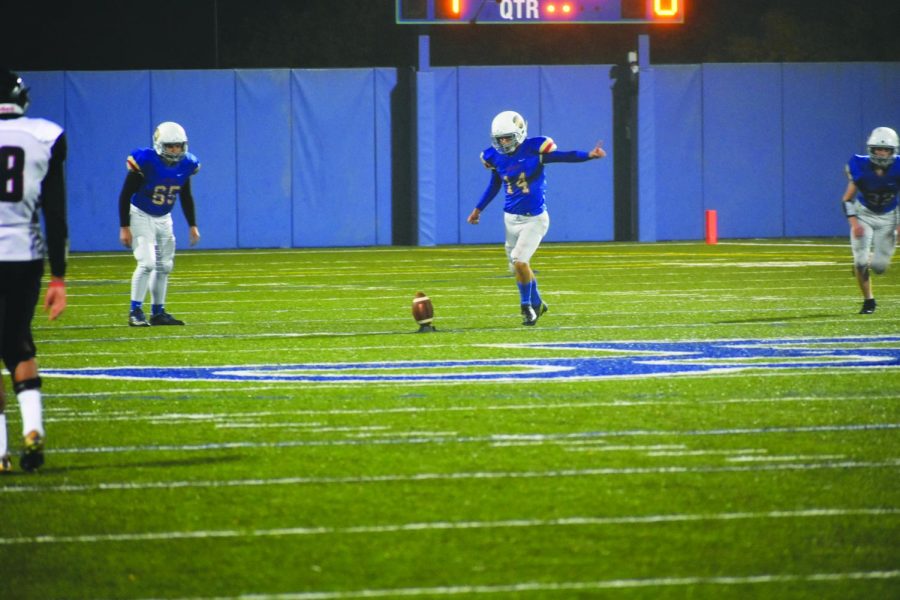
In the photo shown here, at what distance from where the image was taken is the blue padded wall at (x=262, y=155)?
33031 mm

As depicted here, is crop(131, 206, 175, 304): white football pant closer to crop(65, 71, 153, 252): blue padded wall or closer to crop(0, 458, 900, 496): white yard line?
crop(0, 458, 900, 496): white yard line

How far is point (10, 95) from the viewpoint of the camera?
7.95 metres

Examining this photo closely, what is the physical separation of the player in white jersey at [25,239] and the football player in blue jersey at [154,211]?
8.05 m

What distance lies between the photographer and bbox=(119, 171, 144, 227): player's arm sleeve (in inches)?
621

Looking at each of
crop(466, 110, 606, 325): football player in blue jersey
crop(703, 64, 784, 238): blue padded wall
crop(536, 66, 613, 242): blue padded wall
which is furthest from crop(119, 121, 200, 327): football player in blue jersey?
crop(703, 64, 784, 238): blue padded wall

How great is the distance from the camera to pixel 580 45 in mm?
44781

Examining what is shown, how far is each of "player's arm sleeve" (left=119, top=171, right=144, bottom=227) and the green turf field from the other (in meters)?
1.02

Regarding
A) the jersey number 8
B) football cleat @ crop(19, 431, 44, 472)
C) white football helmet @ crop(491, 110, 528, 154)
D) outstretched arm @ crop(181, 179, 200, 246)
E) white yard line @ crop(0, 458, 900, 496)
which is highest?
white football helmet @ crop(491, 110, 528, 154)

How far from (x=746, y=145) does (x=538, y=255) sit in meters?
7.98

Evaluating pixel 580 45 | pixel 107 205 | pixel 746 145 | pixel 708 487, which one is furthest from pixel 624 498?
pixel 580 45

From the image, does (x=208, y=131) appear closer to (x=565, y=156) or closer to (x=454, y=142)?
(x=454, y=142)

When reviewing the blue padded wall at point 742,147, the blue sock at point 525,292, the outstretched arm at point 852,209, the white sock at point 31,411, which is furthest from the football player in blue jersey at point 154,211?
the blue padded wall at point 742,147

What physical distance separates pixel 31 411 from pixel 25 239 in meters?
0.74

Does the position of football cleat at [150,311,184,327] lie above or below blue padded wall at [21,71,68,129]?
below
